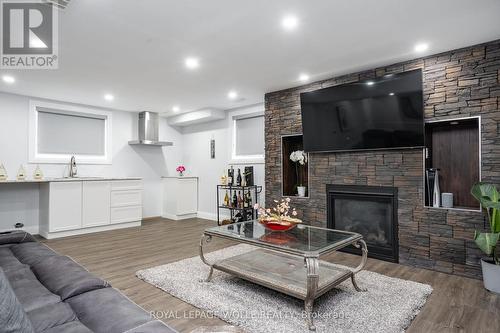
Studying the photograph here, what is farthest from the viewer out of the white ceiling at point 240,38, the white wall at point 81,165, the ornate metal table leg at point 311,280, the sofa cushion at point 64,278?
the white wall at point 81,165

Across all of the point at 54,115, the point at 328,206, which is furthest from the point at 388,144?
the point at 54,115

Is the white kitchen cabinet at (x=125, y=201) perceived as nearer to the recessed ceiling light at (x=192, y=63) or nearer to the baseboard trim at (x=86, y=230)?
the baseboard trim at (x=86, y=230)

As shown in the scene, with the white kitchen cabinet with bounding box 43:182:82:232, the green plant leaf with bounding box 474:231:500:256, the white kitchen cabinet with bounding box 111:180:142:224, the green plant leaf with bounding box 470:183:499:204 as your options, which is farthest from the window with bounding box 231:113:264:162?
the green plant leaf with bounding box 474:231:500:256

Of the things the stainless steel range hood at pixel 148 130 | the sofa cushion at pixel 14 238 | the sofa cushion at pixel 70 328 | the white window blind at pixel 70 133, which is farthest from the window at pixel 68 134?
the sofa cushion at pixel 70 328

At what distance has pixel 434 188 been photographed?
3316mm

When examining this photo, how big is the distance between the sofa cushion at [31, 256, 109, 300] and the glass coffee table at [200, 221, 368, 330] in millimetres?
1240

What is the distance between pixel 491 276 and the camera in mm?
2648

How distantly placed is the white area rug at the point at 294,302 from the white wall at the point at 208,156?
3.34 meters

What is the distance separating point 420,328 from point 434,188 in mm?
1823

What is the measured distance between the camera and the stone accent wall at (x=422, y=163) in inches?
115

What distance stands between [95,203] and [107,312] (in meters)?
4.43

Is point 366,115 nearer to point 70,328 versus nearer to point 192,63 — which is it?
point 192,63

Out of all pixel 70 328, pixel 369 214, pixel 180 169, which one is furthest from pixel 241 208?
pixel 70 328

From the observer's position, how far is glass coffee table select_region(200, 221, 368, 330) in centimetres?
209
